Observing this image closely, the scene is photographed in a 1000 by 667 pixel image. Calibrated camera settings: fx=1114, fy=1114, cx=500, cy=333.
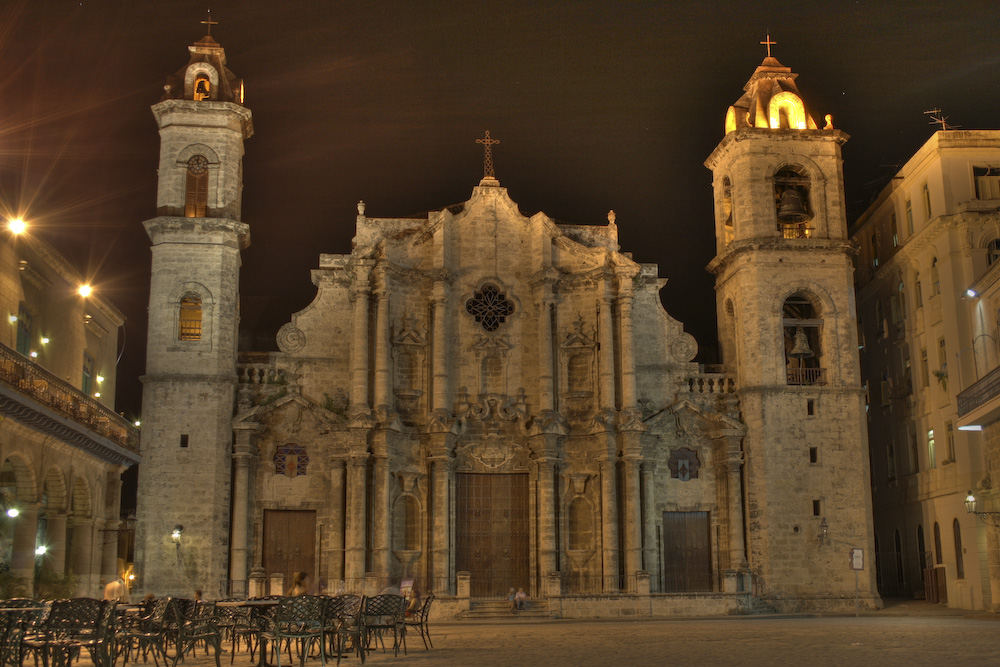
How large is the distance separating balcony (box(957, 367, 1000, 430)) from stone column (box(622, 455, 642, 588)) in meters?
10.1

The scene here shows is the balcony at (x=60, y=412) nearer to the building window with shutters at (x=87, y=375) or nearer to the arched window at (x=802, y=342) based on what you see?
the building window with shutters at (x=87, y=375)

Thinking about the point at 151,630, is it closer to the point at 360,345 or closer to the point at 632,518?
the point at 360,345

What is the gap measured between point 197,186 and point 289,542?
12304mm

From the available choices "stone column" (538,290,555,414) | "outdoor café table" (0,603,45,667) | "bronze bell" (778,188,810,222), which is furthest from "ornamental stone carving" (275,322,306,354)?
"outdoor café table" (0,603,45,667)

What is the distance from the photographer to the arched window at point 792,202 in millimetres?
38250

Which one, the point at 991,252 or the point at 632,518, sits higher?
the point at 991,252

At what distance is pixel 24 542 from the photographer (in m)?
27.2

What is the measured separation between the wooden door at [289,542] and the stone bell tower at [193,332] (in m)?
1.52

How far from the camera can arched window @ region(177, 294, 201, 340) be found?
3622 centimetres

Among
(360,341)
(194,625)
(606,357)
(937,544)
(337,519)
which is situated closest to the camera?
(194,625)

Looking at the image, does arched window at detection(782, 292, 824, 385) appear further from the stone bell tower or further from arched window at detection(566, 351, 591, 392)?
the stone bell tower

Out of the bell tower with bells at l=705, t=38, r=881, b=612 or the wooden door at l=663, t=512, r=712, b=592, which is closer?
the bell tower with bells at l=705, t=38, r=881, b=612

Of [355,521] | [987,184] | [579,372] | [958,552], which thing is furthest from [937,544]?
[355,521]

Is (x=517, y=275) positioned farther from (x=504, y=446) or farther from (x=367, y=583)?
(x=367, y=583)
